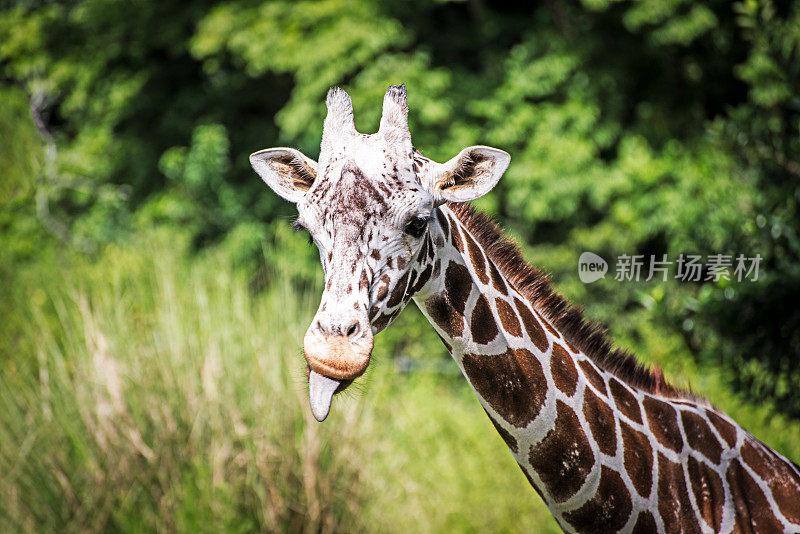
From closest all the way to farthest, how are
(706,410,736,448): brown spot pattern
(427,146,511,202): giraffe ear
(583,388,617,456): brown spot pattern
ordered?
(427,146,511,202): giraffe ear < (583,388,617,456): brown spot pattern < (706,410,736,448): brown spot pattern

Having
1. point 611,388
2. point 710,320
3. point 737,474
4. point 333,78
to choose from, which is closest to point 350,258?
point 611,388

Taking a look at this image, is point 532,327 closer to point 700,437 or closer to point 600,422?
point 600,422

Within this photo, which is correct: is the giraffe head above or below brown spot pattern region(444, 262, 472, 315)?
above

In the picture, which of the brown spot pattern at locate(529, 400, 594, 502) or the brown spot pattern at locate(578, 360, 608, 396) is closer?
the brown spot pattern at locate(529, 400, 594, 502)

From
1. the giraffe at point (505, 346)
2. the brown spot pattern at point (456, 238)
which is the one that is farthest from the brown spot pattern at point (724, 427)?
the brown spot pattern at point (456, 238)

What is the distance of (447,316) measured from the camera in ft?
7.09

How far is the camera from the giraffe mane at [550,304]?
2398mm

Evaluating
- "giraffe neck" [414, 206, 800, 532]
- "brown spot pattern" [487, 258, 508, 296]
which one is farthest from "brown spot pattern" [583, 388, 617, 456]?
"brown spot pattern" [487, 258, 508, 296]

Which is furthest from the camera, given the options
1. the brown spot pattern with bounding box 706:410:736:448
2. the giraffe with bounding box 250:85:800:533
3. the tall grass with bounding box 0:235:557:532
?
the tall grass with bounding box 0:235:557:532

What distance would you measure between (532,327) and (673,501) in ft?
2.32

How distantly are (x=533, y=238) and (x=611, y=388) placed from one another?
7.84 metres

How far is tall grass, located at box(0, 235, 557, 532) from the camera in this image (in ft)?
15.1

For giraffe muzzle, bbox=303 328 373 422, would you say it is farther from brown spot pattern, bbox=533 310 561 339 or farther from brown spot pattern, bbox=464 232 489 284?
brown spot pattern, bbox=533 310 561 339

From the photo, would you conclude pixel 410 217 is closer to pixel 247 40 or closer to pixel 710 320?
pixel 710 320
